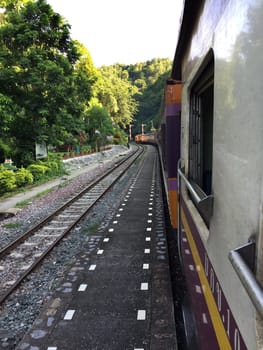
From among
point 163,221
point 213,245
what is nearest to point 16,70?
point 163,221

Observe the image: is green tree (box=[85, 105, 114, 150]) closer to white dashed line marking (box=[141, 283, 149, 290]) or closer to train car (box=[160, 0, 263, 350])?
white dashed line marking (box=[141, 283, 149, 290])

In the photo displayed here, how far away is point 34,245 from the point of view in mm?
7230

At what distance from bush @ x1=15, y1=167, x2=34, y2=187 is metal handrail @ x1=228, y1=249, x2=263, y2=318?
15.9 meters

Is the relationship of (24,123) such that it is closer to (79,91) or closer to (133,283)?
(79,91)

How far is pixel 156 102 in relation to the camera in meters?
94.1

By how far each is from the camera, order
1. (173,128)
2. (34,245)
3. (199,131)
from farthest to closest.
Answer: (34,245) → (173,128) → (199,131)

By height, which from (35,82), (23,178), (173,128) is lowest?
(23,178)

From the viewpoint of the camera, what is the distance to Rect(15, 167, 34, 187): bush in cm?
1589

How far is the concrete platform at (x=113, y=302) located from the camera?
12.3 feet

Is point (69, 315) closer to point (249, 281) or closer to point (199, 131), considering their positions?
point (199, 131)

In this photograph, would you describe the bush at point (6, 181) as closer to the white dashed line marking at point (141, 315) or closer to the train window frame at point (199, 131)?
the white dashed line marking at point (141, 315)

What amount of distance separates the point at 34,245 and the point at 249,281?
6.90m

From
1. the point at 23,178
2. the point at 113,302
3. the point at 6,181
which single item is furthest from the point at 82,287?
the point at 23,178

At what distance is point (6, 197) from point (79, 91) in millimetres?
10393
